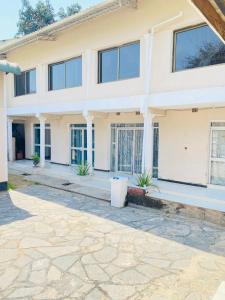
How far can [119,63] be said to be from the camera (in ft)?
40.5

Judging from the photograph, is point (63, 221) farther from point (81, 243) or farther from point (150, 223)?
point (150, 223)

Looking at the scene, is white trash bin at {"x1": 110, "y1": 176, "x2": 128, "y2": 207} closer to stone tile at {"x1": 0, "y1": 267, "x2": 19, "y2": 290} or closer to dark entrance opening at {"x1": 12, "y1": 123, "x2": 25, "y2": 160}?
stone tile at {"x1": 0, "y1": 267, "x2": 19, "y2": 290}

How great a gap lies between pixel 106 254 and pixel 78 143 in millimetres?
11486

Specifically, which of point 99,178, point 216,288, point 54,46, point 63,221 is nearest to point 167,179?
point 99,178

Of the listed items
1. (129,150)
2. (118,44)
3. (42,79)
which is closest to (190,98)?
(118,44)

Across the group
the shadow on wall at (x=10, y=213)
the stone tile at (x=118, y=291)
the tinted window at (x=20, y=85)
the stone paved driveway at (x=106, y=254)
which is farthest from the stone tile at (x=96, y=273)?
the tinted window at (x=20, y=85)

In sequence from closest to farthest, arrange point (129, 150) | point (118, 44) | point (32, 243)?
point (32, 243)
point (118, 44)
point (129, 150)

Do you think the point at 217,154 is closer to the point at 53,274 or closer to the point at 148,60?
the point at 148,60

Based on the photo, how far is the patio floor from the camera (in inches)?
356

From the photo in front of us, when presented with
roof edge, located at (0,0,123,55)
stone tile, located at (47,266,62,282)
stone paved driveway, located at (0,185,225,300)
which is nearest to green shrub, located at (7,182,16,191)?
stone paved driveway, located at (0,185,225,300)

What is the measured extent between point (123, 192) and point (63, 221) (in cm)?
240

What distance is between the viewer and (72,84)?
1465 centimetres

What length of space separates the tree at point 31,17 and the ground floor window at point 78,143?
913 inches

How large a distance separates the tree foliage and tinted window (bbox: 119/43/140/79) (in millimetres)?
26598
